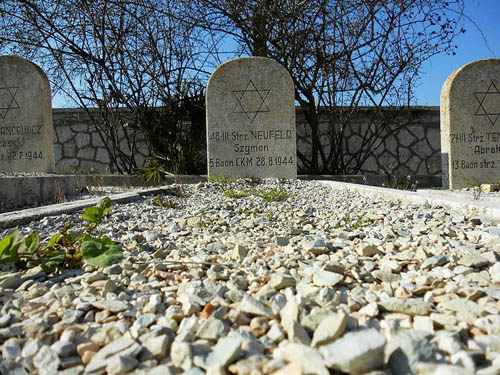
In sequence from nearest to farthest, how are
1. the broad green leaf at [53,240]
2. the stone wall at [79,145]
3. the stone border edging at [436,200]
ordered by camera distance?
1. the broad green leaf at [53,240]
2. the stone border edging at [436,200]
3. the stone wall at [79,145]

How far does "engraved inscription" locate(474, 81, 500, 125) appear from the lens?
240 inches

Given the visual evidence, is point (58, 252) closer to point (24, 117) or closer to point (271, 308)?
point (271, 308)

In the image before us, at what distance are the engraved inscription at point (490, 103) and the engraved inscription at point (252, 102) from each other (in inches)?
128

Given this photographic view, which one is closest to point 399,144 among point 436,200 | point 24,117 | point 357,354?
point 436,200

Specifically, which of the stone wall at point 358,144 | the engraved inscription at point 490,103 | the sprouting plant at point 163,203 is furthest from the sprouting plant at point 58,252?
the stone wall at point 358,144

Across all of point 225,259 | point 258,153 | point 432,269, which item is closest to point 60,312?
point 225,259

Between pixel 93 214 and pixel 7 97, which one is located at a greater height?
pixel 7 97

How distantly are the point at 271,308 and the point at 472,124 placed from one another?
6.17 meters

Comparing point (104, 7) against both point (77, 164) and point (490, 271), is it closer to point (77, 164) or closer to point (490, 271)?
point (77, 164)

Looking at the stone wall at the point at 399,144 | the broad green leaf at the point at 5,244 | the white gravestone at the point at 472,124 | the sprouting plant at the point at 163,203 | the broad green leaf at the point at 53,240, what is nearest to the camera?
the broad green leaf at the point at 5,244

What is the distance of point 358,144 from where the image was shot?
9.11 m

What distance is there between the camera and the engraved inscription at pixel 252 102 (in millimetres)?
6199

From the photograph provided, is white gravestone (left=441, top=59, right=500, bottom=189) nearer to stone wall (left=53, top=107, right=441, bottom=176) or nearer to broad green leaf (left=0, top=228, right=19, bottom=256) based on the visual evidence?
stone wall (left=53, top=107, right=441, bottom=176)

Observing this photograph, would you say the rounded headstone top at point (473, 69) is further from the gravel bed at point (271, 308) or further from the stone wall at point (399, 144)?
the gravel bed at point (271, 308)
